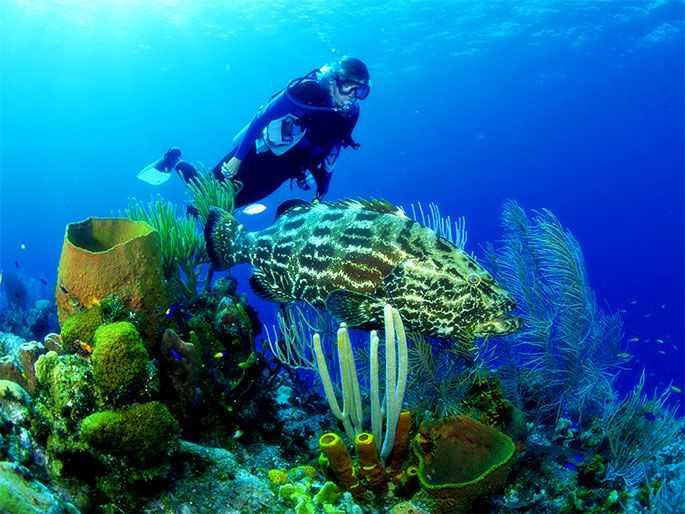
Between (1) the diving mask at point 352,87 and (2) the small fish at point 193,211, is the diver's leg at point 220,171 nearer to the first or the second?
(2) the small fish at point 193,211

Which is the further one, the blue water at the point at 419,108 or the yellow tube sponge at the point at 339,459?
the blue water at the point at 419,108

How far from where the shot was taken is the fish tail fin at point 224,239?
5.13m

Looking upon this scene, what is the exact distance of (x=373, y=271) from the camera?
14.0 feet

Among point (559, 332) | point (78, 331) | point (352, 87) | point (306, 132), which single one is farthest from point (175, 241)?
point (559, 332)

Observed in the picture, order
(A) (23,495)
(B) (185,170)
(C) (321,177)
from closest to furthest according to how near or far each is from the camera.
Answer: (A) (23,495)
(C) (321,177)
(B) (185,170)

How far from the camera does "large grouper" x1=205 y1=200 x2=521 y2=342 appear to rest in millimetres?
3986

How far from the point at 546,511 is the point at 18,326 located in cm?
1170

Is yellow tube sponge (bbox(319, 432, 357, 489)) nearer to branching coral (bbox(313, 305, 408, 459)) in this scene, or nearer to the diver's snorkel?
branching coral (bbox(313, 305, 408, 459))

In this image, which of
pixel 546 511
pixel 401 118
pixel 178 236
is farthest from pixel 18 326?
pixel 401 118

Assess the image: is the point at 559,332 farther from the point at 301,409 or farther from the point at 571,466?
the point at 301,409

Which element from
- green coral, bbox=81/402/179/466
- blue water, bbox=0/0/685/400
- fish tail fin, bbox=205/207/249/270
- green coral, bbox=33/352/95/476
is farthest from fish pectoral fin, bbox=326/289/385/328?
blue water, bbox=0/0/685/400

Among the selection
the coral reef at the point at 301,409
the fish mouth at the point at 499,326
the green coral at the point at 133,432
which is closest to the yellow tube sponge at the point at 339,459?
the coral reef at the point at 301,409

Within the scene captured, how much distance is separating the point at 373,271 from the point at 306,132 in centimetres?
405

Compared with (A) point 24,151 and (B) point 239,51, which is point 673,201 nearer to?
(B) point 239,51
